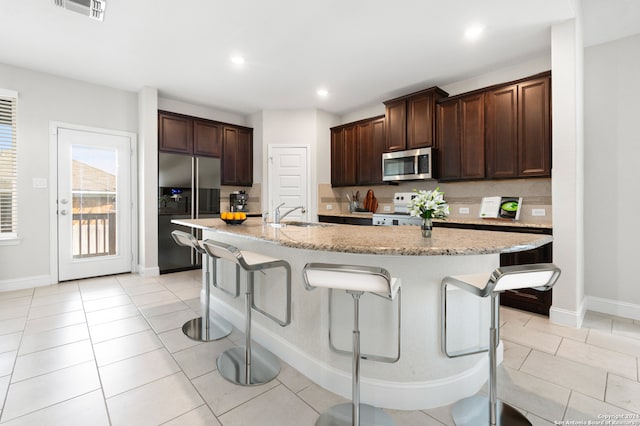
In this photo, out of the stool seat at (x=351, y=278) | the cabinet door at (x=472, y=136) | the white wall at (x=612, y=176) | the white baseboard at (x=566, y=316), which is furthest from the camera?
the cabinet door at (x=472, y=136)

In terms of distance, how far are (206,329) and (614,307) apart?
13.2 ft

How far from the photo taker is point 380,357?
5.24 ft

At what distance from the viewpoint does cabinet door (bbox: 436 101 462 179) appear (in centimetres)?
377

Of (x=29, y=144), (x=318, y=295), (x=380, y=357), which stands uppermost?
(x=29, y=144)

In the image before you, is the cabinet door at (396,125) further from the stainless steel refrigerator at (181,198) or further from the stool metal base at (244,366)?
the stool metal base at (244,366)

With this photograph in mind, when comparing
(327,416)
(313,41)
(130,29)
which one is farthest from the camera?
(313,41)

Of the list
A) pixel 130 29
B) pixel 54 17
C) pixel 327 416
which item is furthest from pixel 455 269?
pixel 54 17

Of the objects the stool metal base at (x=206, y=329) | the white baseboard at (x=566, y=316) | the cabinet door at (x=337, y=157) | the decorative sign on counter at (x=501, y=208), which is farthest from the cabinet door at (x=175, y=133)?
the white baseboard at (x=566, y=316)

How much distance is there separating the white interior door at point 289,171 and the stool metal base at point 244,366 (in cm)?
326

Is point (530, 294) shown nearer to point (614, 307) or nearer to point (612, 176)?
point (614, 307)

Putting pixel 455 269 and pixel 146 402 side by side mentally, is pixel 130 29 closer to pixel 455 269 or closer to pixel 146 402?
pixel 146 402

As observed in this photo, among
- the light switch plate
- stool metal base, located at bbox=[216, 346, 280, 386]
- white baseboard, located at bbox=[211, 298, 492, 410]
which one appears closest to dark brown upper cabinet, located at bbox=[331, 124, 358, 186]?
stool metal base, located at bbox=[216, 346, 280, 386]

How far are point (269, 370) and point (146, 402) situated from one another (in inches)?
28.1

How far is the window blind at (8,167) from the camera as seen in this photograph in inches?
140
